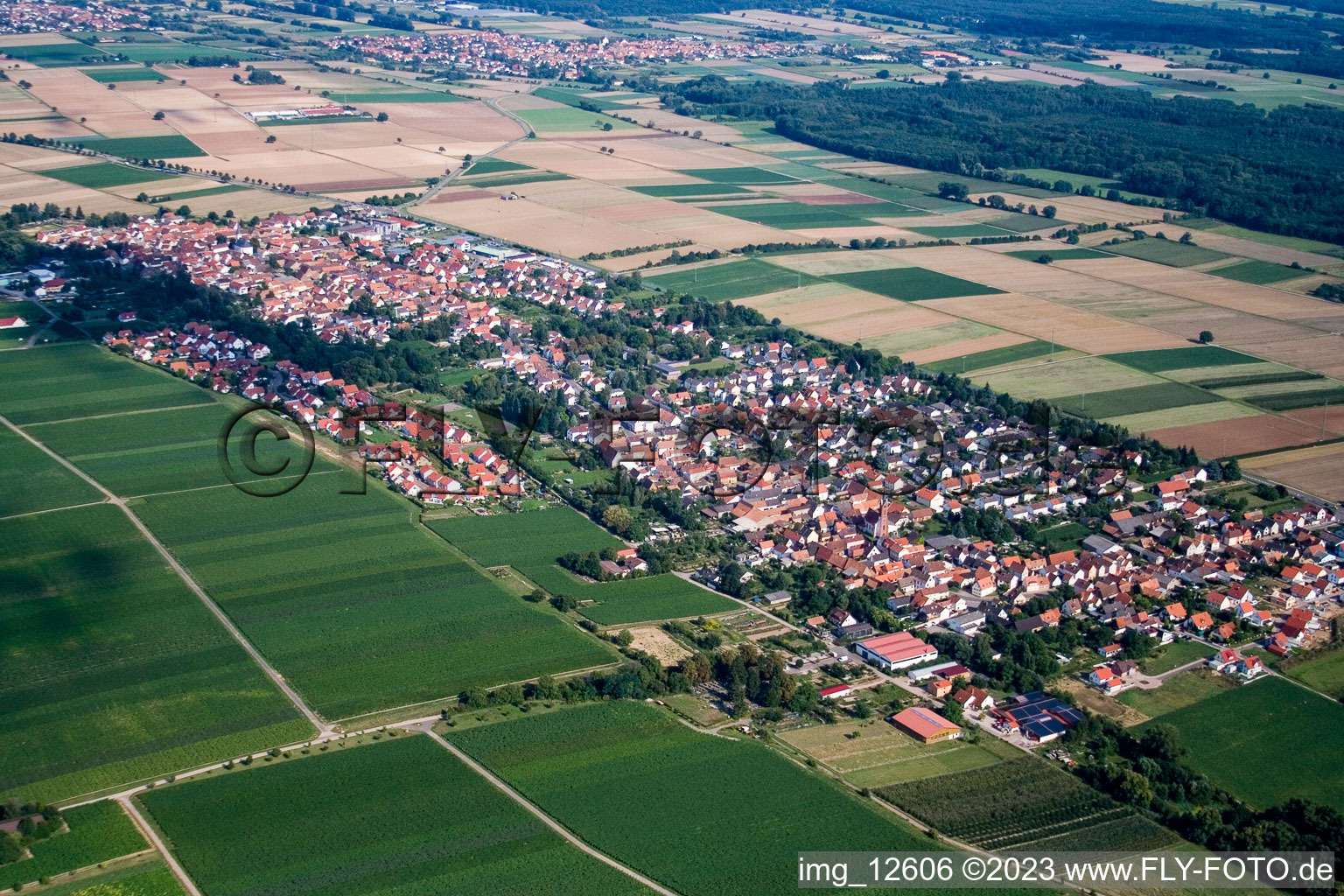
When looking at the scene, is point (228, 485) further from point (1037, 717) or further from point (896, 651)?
point (1037, 717)

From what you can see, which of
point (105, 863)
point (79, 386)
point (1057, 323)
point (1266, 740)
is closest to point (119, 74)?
point (79, 386)

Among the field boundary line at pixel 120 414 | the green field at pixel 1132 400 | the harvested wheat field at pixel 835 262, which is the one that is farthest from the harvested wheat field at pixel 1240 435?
the field boundary line at pixel 120 414

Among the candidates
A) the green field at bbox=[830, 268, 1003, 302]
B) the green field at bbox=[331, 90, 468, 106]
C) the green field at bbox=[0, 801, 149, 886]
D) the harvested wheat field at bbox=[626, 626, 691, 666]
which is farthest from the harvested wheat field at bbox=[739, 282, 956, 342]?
the green field at bbox=[331, 90, 468, 106]

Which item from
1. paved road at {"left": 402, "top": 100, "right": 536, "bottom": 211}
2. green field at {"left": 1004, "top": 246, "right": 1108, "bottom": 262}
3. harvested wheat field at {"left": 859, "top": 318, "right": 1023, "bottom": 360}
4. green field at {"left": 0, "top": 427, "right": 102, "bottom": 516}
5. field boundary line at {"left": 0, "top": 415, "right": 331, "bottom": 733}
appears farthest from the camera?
paved road at {"left": 402, "top": 100, "right": 536, "bottom": 211}

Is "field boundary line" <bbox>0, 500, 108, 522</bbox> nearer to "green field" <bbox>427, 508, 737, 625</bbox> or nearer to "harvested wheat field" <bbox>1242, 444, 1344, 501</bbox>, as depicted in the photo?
"green field" <bbox>427, 508, 737, 625</bbox>

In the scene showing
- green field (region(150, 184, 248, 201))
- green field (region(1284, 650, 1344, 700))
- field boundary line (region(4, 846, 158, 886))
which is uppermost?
green field (region(150, 184, 248, 201))

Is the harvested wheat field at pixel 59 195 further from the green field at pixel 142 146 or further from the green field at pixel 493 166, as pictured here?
the green field at pixel 493 166

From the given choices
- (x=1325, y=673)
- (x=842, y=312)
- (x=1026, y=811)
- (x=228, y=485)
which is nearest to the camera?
(x=1026, y=811)
